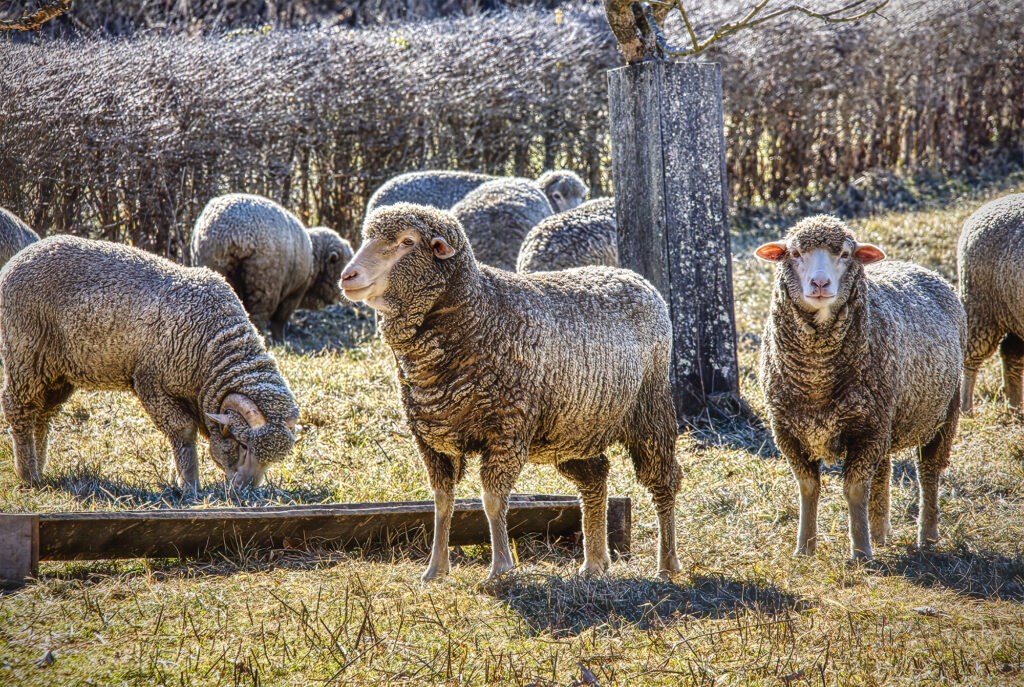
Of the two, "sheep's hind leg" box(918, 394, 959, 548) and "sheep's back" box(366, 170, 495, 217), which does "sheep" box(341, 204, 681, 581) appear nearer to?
"sheep's hind leg" box(918, 394, 959, 548)

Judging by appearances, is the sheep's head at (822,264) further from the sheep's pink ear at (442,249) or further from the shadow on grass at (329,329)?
the shadow on grass at (329,329)

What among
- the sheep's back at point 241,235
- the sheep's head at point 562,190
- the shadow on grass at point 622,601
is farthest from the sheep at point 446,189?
the shadow on grass at point 622,601

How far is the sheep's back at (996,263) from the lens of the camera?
6680 mm

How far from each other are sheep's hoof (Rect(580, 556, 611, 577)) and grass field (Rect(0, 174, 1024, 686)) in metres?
0.05

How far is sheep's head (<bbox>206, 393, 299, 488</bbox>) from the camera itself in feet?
19.2

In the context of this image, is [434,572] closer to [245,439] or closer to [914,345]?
[245,439]

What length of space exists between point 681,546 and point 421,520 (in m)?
1.33

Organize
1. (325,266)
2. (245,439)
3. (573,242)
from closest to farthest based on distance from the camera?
(245,439)
(573,242)
(325,266)

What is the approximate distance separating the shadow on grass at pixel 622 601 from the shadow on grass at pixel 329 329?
566cm

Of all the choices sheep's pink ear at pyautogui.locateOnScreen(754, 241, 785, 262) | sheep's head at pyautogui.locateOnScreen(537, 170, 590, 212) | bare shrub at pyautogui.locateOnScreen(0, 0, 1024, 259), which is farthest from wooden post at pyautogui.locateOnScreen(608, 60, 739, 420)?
bare shrub at pyautogui.locateOnScreen(0, 0, 1024, 259)

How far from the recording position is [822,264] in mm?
4359

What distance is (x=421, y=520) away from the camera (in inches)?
181

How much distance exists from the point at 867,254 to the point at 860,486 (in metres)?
1.08

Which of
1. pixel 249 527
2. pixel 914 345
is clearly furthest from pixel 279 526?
pixel 914 345
